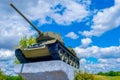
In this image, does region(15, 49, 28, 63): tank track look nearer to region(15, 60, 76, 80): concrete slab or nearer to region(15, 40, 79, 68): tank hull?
region(15, 40, 79, 68): tank hull

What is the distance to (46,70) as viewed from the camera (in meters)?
22.6

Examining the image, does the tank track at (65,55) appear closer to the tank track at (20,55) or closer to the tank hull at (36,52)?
the tank hull at (36,52)

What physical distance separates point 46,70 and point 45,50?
6.22ft

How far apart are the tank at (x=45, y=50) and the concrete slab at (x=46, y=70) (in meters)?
0.92

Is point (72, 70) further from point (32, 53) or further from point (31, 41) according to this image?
point (31, 41)

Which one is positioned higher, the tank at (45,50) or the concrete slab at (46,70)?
the tank at (45,50)

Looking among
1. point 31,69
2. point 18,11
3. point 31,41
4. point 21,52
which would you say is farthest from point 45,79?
point 31,41

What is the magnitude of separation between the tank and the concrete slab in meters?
0.92

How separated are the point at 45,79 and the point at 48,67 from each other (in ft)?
5.24

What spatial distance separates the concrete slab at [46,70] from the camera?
72.8ft

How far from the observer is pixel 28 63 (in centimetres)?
2383

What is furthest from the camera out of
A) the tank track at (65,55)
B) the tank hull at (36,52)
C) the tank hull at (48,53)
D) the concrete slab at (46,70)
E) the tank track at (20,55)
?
the tank track at (20,55)

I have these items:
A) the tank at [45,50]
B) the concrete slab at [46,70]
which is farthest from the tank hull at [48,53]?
the concrete slab at [46,70]

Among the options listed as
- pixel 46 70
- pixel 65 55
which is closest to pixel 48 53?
pixel 65 55
